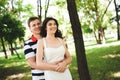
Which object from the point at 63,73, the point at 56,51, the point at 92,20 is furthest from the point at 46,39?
the point at 92,20

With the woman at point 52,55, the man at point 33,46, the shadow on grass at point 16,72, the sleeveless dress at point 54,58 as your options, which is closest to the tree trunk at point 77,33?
the man at point 33,46

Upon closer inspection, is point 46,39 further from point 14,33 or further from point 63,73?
point 14,33

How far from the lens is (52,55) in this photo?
4141 mm

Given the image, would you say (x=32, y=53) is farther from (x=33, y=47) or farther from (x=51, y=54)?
(x=51, y=54)

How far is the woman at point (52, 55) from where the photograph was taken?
413 cm

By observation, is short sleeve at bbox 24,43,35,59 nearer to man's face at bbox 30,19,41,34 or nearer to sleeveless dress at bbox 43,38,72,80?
man's face at bbox 30,19,41,34

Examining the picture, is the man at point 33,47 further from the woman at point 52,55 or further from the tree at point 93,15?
the tree at point 93,15

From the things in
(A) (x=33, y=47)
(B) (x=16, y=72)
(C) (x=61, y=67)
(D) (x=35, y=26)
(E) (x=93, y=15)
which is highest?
(D) (x=35, y=26)

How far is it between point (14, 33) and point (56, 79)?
27788 millimetres

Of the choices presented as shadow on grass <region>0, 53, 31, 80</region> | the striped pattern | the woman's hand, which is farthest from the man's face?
shadow on grass <region>0, 53, 31, 80</region>

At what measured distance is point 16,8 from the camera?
4159 cm

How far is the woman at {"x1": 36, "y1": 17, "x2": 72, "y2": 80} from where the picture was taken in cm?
413

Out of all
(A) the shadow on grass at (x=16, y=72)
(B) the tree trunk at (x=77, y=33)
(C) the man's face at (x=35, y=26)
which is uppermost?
(C) the man's face at (x=35, y=26)

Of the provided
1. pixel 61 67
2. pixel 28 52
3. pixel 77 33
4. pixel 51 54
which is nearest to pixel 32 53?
pixel 28 52
